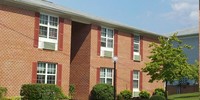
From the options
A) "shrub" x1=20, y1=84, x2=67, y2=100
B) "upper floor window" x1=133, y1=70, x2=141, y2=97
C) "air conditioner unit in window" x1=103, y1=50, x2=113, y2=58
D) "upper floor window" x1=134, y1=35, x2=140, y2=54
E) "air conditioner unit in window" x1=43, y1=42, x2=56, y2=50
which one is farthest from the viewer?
"upper floor window" x1=134, y1=35, x2=140, y2=54

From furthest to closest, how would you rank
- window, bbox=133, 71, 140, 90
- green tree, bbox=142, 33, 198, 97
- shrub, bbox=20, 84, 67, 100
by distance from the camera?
1. window, bbox=133, 71, 140, 90
2. green tree, bbox=142, 33, 198, 97
3. shrub, bbox=20, 84, 67, 100

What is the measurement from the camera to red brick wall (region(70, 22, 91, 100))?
1182 inches

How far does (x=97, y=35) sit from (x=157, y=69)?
18.7 ft

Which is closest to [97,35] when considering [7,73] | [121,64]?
[121,64]

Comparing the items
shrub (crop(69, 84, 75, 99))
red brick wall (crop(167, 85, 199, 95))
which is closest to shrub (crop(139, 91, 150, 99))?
shrub (crop(69, 84, 75, 99))

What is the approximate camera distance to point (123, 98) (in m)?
32.0

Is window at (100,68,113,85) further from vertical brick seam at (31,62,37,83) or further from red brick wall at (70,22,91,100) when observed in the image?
vertical brick seam at (31,62,37,83)

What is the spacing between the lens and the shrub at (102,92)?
28438 mm

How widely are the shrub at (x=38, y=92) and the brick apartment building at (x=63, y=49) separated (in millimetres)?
1216

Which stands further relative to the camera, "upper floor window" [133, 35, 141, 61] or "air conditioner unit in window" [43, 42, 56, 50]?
"upper floor window" [133, 35, 141, 61]

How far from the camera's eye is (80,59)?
30.8 metres

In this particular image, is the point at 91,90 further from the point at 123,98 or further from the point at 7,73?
the point at 7,73

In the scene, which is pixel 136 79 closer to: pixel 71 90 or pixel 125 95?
pixel 125 95

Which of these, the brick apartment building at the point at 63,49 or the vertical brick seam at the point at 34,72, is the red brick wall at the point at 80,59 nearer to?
the brick apartment building at the point at 63,49
